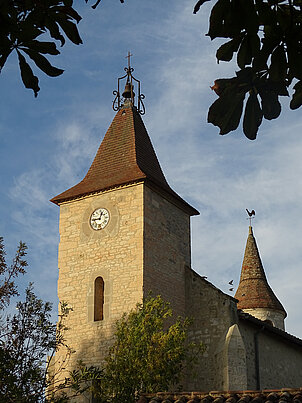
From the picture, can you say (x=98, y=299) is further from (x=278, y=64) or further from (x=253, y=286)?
(x=278, y=64)

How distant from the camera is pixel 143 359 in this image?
672 inches

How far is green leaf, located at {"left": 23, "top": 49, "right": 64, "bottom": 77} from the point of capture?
343 cm

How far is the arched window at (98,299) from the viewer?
20.2 m

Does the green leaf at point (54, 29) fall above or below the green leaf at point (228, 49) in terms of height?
above

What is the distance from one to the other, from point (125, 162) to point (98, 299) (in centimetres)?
454

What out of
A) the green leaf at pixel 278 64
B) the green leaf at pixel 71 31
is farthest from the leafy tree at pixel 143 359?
the green leaf at pixel 71 31

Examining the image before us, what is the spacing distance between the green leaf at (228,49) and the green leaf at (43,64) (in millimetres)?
833

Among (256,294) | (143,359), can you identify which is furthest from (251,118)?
(256,294)

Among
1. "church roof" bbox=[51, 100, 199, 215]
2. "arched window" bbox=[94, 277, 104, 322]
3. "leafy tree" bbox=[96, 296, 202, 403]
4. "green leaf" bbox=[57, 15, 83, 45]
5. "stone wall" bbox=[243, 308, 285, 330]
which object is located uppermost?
"church roof" bbox=[51, 100, 199, 215]

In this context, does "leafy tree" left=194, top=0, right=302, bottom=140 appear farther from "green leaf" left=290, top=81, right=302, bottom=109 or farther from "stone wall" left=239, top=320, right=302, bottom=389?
"stone wall" left=239, top=320, right=302, bottom=389

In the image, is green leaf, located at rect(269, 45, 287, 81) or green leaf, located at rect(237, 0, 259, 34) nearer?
green leaf, located at rect(237, 0, 259, 34)

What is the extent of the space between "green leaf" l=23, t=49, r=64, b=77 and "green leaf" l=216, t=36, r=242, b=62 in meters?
0.83

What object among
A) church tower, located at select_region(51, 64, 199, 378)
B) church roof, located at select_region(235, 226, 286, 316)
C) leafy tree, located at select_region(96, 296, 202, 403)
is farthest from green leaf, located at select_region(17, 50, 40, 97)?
church roof, located at select_region(235, 226, 286, 316)

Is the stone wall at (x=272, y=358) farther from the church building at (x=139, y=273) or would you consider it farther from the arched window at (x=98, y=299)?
the arched window at (x=98, y=299)
